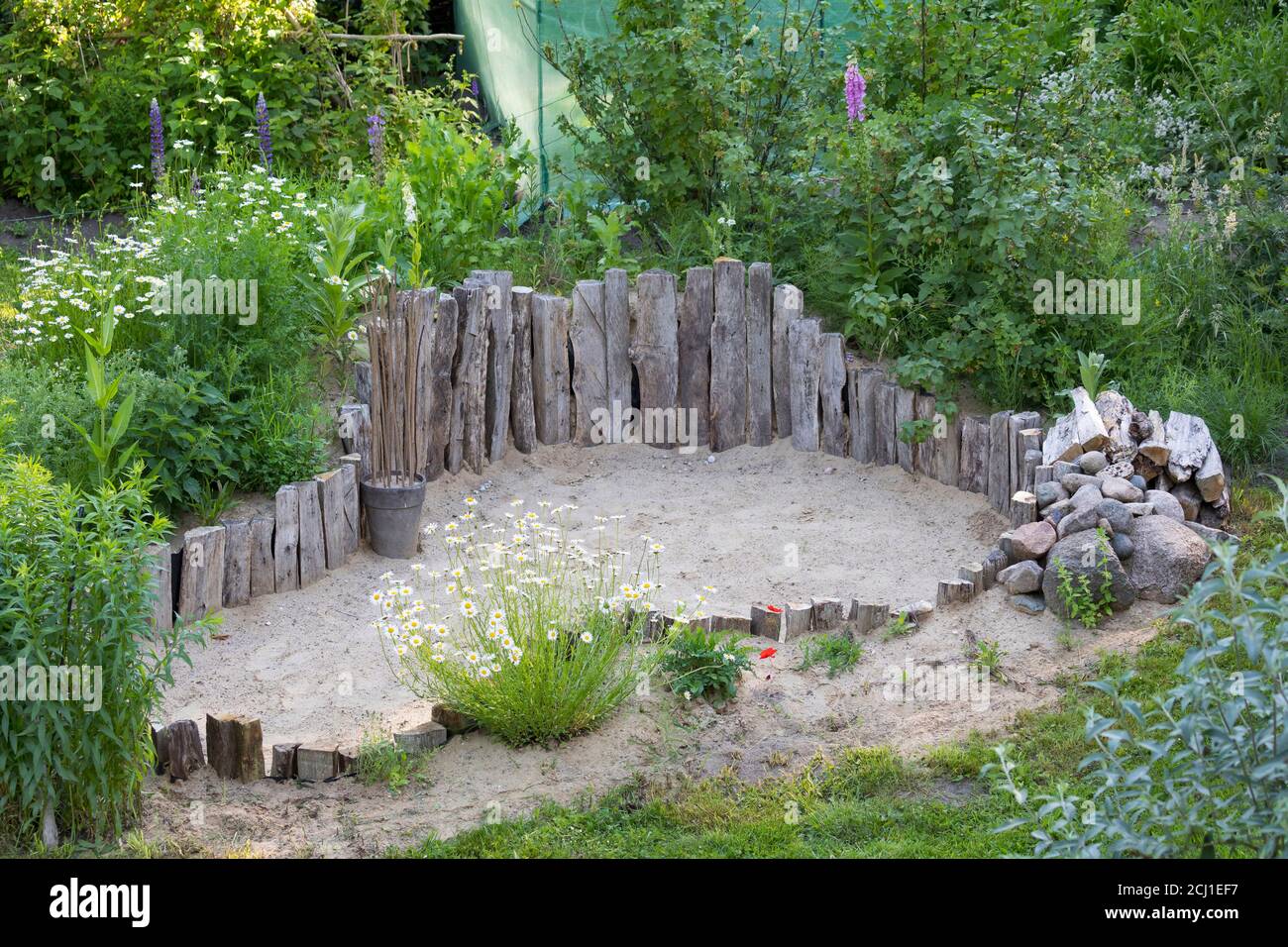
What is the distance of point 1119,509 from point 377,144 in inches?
205

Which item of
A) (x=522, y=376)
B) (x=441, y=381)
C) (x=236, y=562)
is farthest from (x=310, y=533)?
(x=522, y=376)

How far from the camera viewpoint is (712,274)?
7.88m

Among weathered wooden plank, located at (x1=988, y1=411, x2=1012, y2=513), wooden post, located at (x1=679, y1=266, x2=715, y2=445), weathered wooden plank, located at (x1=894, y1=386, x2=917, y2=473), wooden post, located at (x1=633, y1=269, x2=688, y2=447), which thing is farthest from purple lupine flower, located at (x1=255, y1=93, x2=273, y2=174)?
weathered wooden plank, located at (x1=988, y1=411, x2=1012, y2=513)

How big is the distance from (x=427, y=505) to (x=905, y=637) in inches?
103

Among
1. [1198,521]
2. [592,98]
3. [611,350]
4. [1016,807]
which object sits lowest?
[1016,807]

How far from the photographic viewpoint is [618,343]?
800cm

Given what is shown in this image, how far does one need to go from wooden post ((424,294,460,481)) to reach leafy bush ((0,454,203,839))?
3022mm

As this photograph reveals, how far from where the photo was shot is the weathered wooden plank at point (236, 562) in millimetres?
6188

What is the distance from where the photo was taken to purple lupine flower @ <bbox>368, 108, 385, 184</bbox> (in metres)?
9.02

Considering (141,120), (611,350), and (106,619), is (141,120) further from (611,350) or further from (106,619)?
(106,619)

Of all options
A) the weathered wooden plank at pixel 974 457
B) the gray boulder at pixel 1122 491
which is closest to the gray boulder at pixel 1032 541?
the gray boulder at pixel 1122 491

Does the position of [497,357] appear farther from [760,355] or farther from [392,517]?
[760,355]

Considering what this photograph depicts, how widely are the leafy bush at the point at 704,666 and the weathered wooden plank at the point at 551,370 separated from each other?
2.69 metres

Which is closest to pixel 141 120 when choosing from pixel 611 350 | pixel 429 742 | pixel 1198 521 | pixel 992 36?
pixel 611 350
